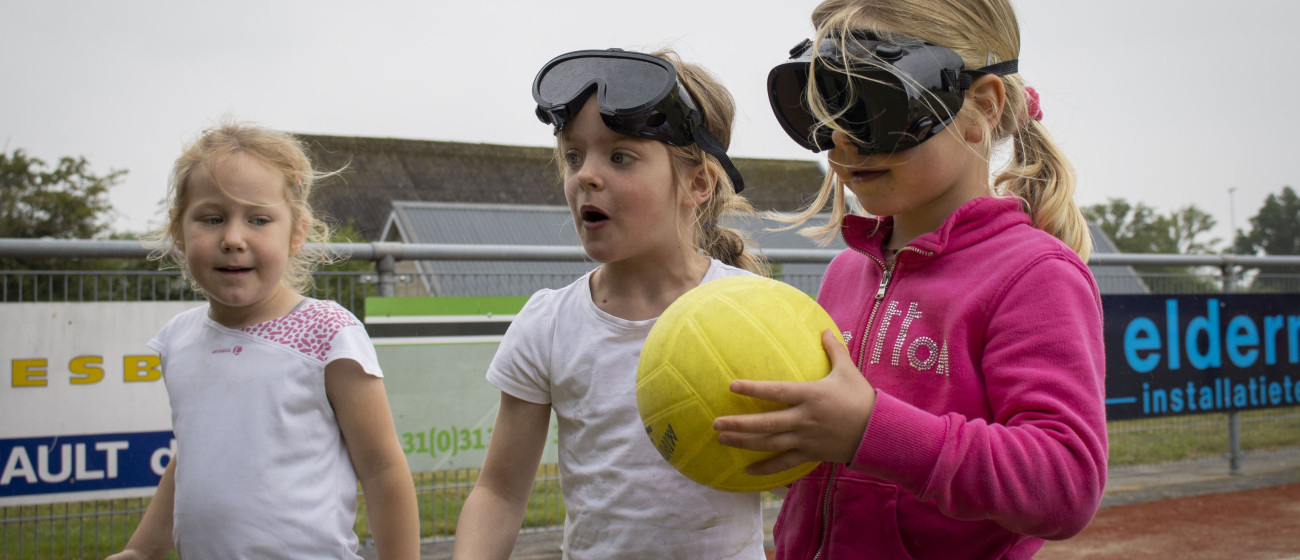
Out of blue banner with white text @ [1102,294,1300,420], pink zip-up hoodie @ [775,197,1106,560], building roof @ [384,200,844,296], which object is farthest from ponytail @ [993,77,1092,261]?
blue banner with white text @ [1102,294,1300,420]

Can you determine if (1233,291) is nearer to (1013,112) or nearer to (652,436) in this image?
(1013,112)

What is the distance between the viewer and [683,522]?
2.43 meters

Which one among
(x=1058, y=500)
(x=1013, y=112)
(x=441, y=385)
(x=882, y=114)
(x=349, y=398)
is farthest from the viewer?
(x=441, y=385)

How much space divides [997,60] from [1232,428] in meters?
9.57

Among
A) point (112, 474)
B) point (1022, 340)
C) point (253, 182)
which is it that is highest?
point (253, 182)

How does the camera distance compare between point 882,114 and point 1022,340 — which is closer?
point 1022,340

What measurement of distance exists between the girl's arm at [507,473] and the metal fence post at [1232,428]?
9.31m

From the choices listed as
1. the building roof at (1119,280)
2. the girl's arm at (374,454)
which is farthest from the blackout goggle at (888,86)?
the building roof at (1119,280)

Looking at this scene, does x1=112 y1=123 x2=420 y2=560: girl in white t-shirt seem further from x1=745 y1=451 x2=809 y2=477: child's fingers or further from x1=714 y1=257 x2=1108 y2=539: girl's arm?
x1=714 y1=257 x2=1108 y2=539: girl's arm

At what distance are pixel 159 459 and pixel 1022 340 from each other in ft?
17.6

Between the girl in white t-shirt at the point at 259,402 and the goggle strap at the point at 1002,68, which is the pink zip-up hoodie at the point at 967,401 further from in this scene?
the girl in white t-shirt at the point at 259,402

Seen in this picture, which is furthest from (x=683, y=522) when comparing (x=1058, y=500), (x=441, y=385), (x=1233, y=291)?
(x=1233, y=291)

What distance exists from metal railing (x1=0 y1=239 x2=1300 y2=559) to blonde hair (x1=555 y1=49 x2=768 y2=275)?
→ 2387mm

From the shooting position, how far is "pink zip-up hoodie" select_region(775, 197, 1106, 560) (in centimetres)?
163
